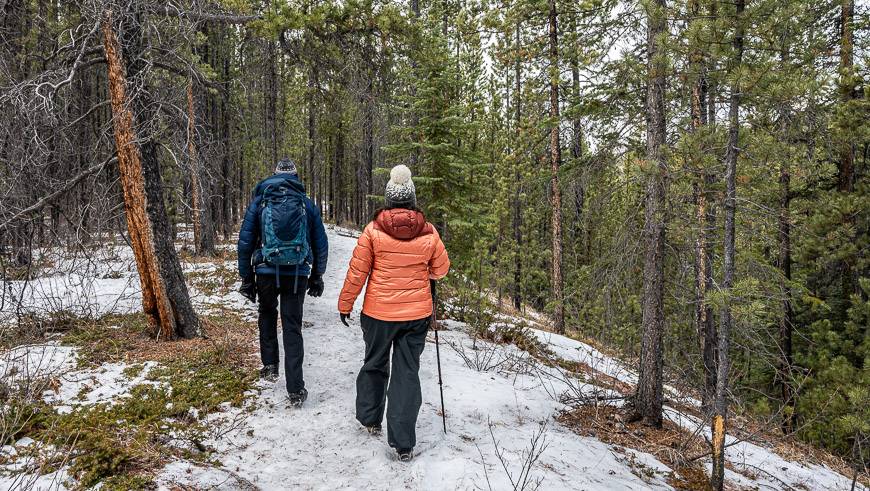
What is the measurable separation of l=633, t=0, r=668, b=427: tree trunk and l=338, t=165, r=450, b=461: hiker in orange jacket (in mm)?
2659

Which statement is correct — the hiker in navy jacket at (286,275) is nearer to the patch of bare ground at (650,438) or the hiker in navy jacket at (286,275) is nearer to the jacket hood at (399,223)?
the jacket hood at (399,223)

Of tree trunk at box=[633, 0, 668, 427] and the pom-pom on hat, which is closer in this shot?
the pom-pom on hat

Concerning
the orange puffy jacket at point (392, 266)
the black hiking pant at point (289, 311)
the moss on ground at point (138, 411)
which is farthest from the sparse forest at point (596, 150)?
the black hiking pant at point (289, 311)

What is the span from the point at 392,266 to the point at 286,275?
4.31ft

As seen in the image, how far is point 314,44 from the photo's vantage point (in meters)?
7.31

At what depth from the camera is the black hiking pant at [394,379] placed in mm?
3766

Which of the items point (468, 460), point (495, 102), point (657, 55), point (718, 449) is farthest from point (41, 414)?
point (495, 102)

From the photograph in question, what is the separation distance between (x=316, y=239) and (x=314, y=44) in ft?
13.8

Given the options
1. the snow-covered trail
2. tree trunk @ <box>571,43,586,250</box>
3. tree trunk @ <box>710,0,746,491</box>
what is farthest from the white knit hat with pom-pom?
tree trunk @ <box>571,43,586,250</box>

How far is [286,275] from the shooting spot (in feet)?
14.9

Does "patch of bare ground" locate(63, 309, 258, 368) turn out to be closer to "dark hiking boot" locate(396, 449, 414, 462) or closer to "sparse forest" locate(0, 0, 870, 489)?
"sparse forest" locate(0, 0, 870, 489)

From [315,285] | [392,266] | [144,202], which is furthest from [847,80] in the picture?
[144,202]

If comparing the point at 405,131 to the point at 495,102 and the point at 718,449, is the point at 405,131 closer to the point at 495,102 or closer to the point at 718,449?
the point at 718,449

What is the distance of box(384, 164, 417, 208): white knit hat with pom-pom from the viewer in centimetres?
397
